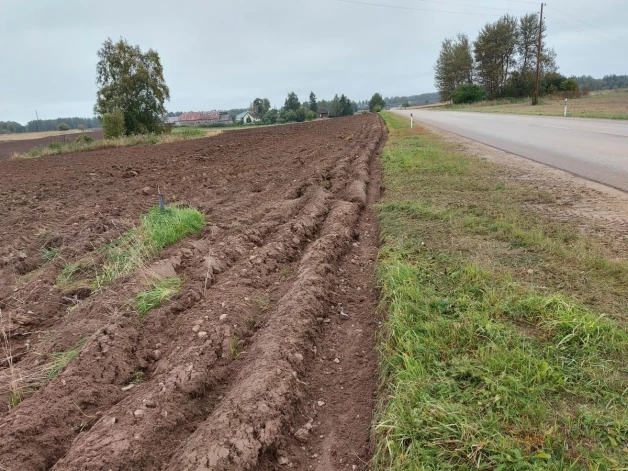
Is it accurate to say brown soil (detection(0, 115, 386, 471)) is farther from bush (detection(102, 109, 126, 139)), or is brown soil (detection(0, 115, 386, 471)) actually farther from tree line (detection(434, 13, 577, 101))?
tree line (detection(434, 13, 577, 101))

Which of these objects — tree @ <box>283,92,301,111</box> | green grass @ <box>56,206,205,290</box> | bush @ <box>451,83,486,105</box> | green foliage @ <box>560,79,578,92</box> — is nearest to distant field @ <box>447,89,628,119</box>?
green foliage @ <box>560,79,578,92</box>

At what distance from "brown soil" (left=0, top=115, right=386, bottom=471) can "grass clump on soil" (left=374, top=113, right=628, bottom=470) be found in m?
0.34

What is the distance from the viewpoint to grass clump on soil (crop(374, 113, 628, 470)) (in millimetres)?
2027

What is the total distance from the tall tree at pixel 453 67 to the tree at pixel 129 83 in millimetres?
59905

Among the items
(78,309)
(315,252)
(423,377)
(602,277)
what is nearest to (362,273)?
(315,252)

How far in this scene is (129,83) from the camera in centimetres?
3944

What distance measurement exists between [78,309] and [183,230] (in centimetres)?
221

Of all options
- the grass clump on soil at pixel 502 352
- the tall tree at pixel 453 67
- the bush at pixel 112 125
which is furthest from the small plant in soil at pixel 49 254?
the tall tree at pixel 453 67

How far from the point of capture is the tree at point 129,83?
129 ft

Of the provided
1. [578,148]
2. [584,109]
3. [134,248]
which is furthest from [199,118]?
[134,248]

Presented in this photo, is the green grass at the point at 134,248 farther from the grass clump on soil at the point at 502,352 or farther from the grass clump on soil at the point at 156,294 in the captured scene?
the grass clump on soil at the point at 502,352

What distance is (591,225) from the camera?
5035 mm

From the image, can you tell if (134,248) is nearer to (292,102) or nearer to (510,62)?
(510,62)

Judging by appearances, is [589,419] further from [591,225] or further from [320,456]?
[591,225]
